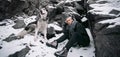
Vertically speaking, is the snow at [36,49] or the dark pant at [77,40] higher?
the dark pant at [77,40]

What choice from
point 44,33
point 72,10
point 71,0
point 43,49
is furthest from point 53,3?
point 43,49

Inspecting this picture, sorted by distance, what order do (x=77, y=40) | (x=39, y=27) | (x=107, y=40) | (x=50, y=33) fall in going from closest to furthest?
1. (x=107, y=40)
2. (x=77, y=40)
3. (x=50, y=33)
4. (x=39, y=27)

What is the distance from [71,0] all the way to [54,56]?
21.0ft

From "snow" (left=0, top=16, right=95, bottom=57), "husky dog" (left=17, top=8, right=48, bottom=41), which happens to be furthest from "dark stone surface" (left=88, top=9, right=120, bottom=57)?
"husky dog" (left=17, top=8, right=48, bottom=41)

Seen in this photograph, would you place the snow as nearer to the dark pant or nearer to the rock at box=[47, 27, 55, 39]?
the dark pant

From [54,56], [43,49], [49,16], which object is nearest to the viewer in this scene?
[54,56]

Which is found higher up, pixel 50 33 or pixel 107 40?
pixel 107 40

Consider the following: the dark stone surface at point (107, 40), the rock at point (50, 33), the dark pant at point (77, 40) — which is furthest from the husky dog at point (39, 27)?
the dark stone surface at point (107, 40)

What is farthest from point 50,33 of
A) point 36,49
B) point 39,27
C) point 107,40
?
point 107,40

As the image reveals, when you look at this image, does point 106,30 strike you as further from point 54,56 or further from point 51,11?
point 51,11

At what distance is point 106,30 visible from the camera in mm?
4426

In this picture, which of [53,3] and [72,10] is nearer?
[72,10]

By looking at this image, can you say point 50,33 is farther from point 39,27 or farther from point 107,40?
point 107,40

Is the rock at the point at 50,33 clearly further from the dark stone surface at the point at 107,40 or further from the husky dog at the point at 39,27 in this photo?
the dark stone surface at the point at 107,40
